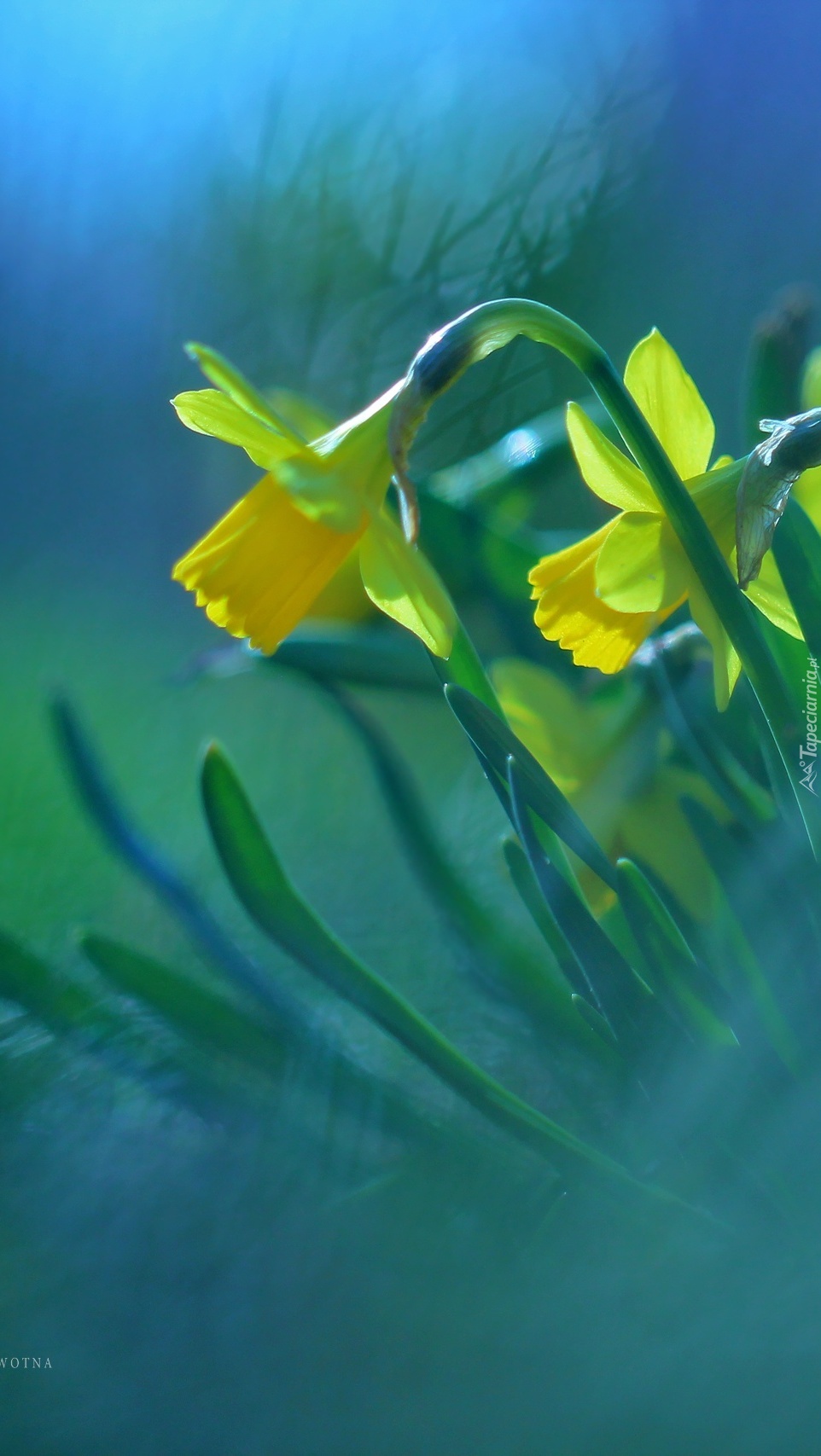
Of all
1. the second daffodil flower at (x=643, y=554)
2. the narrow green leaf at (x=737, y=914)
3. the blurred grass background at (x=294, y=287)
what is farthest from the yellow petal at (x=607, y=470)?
the blurred grass background at (x=294, y=287)

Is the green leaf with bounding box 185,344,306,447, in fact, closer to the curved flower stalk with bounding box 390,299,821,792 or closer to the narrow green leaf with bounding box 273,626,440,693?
the curved flower stalk with bounding box 390,299,821,792

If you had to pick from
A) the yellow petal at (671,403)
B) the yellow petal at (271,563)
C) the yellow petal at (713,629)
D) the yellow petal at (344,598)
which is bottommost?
the yellow petal at (713,629)

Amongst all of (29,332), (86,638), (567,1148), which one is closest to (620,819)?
(567,1148)

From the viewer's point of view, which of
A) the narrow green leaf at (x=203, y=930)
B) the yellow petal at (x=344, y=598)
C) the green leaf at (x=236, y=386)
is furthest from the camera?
the yellow petal at (x=344, y=598)

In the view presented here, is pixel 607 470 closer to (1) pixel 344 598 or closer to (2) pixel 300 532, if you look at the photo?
(2) pixel 300 532

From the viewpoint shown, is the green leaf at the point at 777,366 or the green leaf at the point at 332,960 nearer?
the green leaf at the point at 332,960

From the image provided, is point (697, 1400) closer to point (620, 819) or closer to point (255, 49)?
point (620, 819)

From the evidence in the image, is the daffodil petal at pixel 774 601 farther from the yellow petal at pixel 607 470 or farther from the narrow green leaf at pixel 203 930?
the narrow green leaf at pixel 203 930
